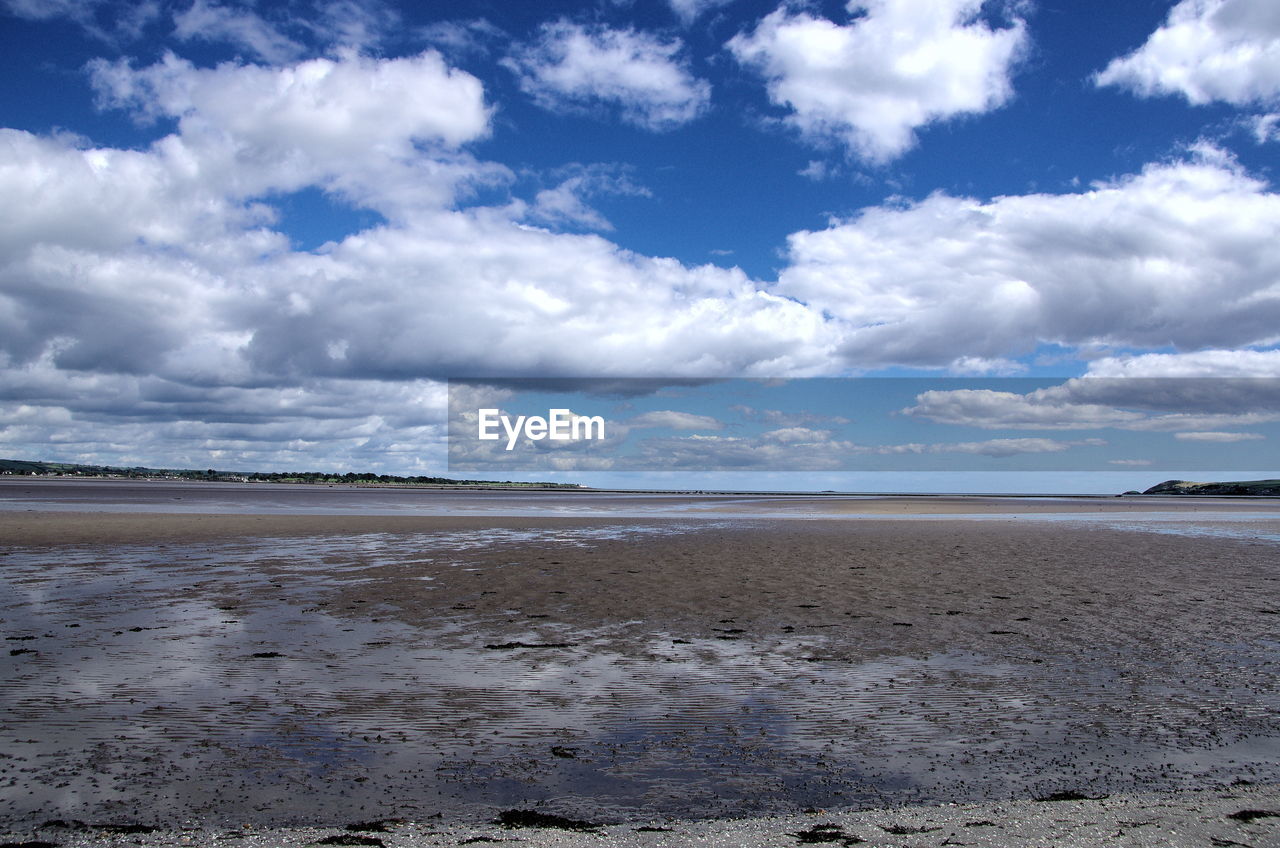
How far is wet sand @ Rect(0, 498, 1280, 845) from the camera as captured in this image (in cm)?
654

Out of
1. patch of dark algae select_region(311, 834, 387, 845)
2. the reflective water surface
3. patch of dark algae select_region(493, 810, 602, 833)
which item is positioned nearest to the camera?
patch of dark algae select_region(311, 834, 387, 845)

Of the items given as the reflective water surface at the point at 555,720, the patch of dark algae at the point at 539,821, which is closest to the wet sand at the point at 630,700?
the reflective water surface at the point at 555,720

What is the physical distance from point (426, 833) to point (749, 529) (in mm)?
33937

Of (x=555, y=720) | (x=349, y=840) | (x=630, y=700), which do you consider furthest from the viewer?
(x=630, y=700)

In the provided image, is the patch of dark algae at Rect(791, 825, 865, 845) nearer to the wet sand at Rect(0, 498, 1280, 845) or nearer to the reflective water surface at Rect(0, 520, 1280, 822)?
the wet sand at Rect(0, 498, 1280, 845)

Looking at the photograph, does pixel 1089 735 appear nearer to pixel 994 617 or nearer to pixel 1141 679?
pixel 1141 679

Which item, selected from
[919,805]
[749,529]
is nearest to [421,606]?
[919,805]

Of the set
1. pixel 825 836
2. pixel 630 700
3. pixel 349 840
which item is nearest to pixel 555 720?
pixel 630 700

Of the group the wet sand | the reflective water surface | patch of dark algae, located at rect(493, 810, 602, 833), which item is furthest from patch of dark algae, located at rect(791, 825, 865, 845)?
patch of dark algae, located at rect(493, 810, 602, 833)

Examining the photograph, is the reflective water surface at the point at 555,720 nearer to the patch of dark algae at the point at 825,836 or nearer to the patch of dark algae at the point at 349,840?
the patch of dark algae at the point at 349,840

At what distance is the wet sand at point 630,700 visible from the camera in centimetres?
654

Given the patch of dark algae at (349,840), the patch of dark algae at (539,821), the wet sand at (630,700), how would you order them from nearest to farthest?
the patch of dark algae at (349,840), the patch of dark algae at (539,821), the wet sand at (630,700)

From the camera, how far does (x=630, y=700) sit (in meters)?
9.60

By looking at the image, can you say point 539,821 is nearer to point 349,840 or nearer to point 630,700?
point 349,840
